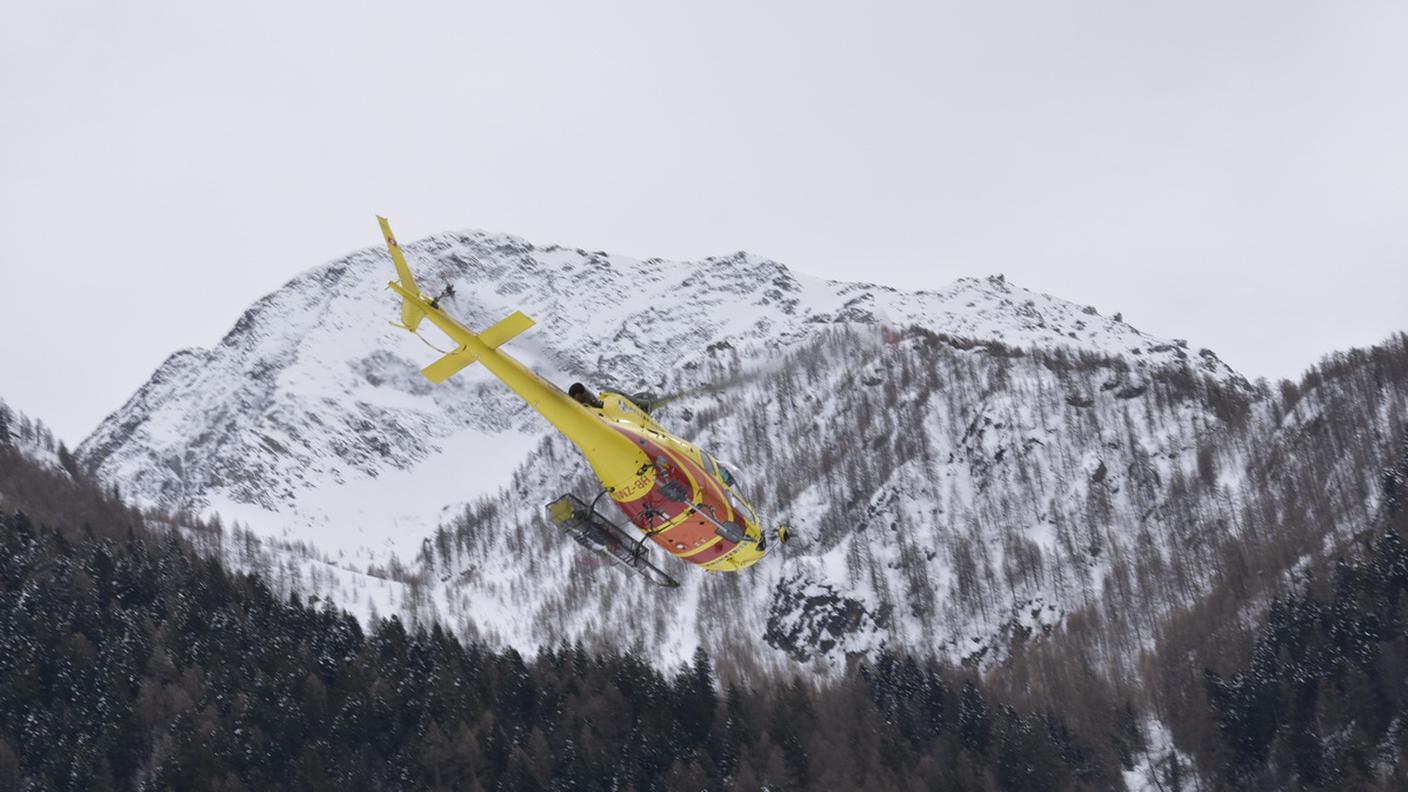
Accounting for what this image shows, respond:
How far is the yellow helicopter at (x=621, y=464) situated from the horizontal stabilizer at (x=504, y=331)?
0.02m

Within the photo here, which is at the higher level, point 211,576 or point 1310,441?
point 1310,441

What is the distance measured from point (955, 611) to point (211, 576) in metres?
80.1

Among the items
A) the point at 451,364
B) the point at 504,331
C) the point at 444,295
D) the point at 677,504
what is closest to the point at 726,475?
the point at 677,504

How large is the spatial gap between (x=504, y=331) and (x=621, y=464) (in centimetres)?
485

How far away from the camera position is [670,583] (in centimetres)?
3856

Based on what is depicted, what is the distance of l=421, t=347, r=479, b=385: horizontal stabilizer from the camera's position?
3522 cm

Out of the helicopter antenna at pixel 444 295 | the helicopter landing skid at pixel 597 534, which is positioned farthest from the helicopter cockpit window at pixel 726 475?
the helicopter antenna at pixel 444 295

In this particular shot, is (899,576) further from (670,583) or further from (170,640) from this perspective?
(670,583)

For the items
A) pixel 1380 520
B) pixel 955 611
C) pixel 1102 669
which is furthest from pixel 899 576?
pixel 1380 520

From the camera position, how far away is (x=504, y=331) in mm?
34906

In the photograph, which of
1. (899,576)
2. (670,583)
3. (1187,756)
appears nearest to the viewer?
(670,583)

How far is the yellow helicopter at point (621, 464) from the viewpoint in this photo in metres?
35.9

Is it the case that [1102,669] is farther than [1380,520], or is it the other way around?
[1102,669]

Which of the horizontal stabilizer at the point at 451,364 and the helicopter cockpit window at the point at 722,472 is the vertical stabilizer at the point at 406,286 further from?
the helicopter cockpit window at the point at 722,472
